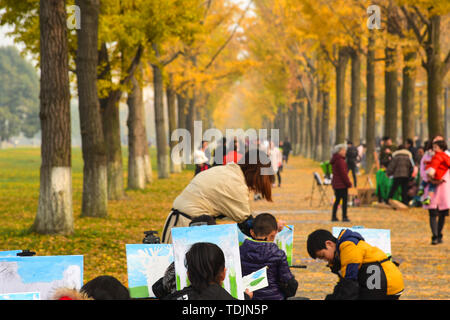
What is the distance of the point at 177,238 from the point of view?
4301 millimetres

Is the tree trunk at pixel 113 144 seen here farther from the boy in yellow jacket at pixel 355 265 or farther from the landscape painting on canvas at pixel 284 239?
the boy in yellow jacket at pixel 355 265

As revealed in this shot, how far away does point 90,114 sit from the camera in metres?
15.8

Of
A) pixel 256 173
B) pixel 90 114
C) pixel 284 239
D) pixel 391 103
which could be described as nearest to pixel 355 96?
pixel 391 103

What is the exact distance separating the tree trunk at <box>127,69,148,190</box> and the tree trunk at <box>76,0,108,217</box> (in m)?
7.55

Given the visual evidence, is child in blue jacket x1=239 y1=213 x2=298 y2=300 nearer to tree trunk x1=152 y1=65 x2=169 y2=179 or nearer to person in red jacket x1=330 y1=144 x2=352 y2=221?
person in red jacket x1=330 y1=144 x2=352 y2=221

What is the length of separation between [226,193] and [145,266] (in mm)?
1103

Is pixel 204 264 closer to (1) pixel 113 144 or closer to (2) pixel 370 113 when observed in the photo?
(1) pixel 113 144

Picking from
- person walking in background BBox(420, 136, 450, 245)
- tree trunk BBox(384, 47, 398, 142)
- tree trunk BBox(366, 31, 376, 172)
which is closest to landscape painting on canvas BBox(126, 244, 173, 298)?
person walking in background BBox(420, 136, 450, 245)

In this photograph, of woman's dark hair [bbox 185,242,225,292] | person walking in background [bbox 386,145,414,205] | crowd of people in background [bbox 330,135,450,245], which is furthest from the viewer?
person walking in background [bbox 386,145,414,205]

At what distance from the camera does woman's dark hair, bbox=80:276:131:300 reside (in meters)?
3.68

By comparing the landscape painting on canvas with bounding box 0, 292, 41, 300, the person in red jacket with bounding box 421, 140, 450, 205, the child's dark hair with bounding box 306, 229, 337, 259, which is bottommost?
the landscape painting on canvas with bounding box 0, 292, 41, 300
